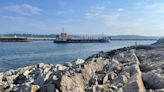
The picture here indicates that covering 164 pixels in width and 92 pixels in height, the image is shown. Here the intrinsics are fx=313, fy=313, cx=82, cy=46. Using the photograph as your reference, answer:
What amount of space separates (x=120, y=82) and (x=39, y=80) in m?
4.21

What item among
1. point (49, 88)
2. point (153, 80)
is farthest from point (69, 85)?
point (153, 80)

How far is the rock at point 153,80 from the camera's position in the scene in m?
11.8

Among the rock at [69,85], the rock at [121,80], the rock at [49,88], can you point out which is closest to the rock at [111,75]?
the rock at [121,80]

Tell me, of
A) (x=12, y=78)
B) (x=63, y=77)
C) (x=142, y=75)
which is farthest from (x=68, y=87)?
(x=12, y=78)

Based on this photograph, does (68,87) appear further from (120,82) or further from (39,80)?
(39,80)

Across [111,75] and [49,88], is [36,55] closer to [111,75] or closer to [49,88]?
[111,75]

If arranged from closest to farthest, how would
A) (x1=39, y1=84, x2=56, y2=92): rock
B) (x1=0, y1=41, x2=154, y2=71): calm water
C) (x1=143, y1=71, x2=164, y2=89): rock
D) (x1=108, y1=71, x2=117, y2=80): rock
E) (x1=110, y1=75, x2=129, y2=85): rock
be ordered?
(x1=39, y1=84, x2=56, y2=92): rock, (x1=143, y1=71, x2=164, y2=89): rock, (x1=110, y1=75, x2=129, y2=85): rock, (x1=108, y1=71, x2=117, y2=80): rock, (x1=0, y1=41, x2=154, y2=71): calm water

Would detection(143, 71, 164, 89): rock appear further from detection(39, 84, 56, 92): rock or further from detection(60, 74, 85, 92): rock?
detection(39, 84, 56, 92): rock

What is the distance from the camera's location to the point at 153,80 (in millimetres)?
12141

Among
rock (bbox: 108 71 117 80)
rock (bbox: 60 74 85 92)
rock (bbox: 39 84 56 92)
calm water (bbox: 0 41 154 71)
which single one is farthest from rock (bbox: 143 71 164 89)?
calm water (bbox: 0 41 154 71)

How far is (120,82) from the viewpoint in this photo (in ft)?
40.2

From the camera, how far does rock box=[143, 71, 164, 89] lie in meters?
11.8

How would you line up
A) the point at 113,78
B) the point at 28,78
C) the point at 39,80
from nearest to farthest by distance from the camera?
the point at 113,78 < the point at 39,80 < the point at 28,78

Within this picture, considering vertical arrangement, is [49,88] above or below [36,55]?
above
